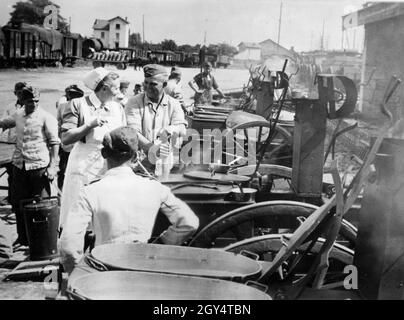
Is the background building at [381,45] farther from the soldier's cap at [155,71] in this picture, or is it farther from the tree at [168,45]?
the tree at [168,45]

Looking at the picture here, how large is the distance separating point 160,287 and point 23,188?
3.69m

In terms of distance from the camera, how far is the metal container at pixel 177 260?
2.32m

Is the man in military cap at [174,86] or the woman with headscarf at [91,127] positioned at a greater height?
the man in military cap at [174,86]

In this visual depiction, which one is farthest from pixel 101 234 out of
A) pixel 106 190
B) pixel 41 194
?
pixel 41 194

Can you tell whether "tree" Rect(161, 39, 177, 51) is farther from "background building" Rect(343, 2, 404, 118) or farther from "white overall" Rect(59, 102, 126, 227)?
"white overall" Rect(59, 102, 126, 227)

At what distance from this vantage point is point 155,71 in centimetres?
457

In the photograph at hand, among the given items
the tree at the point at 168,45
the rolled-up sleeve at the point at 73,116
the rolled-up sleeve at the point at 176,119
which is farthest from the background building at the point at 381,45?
the tree at the point at 168,45

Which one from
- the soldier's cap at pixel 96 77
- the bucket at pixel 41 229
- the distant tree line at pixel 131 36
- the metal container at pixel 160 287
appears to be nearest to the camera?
the metal container at pixel 160 287

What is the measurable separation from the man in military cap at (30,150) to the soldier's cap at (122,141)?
286 centimetres

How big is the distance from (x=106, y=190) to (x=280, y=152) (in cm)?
549

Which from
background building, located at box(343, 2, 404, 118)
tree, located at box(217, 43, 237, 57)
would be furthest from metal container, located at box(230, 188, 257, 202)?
tree, located at box(217, 43, 237, 57)

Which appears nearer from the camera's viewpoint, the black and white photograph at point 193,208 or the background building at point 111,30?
the black and white photograph at point 193,208

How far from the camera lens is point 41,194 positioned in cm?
544
